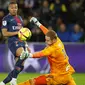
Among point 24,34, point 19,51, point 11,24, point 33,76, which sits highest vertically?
point 11,24

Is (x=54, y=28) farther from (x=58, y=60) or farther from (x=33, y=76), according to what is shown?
(x=58, y=60)

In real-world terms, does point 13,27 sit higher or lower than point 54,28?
higher

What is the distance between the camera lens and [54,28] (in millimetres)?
17453

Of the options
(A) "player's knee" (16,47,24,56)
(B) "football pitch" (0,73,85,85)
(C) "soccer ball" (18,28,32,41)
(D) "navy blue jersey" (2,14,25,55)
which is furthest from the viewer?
(B) "football pitch" (0,73,85,85)

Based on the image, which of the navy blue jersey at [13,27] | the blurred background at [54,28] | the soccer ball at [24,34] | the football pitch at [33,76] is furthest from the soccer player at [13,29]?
the blurred background at [54,28]

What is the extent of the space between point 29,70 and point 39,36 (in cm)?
221

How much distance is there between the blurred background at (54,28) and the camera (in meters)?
15.5

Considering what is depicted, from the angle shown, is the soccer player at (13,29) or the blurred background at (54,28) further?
the blurred background at (54,28)

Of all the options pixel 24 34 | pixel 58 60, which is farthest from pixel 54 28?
pixel 58 60

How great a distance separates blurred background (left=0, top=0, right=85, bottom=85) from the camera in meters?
15.5

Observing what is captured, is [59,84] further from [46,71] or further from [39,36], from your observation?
[39,36]

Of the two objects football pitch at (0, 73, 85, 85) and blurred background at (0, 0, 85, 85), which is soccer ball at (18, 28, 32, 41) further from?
blurred background at (0, 0, 85, 85)

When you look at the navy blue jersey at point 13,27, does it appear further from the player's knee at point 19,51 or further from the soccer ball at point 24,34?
the soccer ball at point 24,34

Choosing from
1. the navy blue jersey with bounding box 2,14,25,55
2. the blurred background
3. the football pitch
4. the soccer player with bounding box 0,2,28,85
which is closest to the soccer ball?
the soccer player with bounding box 0,2,28,85
